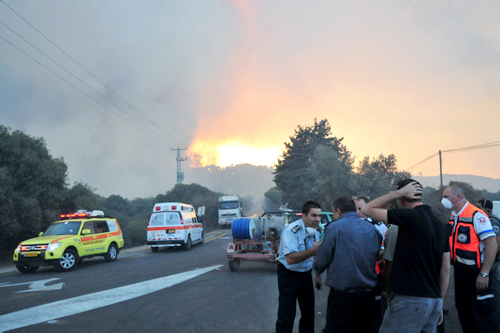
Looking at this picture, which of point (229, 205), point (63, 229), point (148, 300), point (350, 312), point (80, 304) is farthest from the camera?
point (229, 205)

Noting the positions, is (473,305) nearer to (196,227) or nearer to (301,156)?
(196,227)

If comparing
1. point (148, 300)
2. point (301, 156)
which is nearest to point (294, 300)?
point (148, 300)

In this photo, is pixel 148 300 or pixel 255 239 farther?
pixel 255 239

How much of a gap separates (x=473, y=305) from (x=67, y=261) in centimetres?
1230

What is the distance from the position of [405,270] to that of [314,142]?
4549 centimetres

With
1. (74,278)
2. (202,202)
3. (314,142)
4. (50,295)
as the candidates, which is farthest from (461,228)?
(202,202)

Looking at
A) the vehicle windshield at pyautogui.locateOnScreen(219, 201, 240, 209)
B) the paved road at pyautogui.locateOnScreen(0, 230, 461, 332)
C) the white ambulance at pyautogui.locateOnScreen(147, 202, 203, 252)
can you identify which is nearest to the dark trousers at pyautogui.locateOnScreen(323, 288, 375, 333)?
the paved road at pyautogui.locateOnScreen(0, 230, 461, 332)

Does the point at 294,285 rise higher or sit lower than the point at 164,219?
higher

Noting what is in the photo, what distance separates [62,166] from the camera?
69.2 feet

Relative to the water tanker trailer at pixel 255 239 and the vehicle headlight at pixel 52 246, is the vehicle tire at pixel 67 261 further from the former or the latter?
the water tanker trailer at pixel 255 239

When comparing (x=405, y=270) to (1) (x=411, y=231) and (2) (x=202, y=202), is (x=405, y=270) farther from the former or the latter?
(2) (x=202, y=202)

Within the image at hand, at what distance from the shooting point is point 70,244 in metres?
12.2

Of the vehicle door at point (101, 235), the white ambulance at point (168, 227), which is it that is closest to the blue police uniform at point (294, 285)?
the vehicle door at point (101, 235)

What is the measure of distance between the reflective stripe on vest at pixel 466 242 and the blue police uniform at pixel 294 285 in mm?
2351
